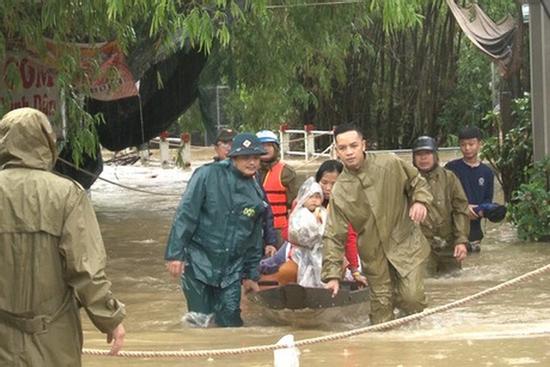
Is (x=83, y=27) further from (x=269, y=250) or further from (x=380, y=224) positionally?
(x=380, y=224)

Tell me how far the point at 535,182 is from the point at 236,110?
13.7 m

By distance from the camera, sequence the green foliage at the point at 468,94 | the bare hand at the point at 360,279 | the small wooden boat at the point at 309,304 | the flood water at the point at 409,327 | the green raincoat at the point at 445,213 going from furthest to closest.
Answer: the green foliage at the point at 468,94 < the green raincoat at the point at 445,213 < the bare hand at the point at 360,279 < the small wooden boat at the point at 309,304 < the flood water at the point at 409,327

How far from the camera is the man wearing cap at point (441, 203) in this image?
11695 millimetres

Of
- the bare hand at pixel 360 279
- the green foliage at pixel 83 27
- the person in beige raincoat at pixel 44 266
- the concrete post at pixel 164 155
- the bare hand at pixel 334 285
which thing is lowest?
the concrete post at pixel 164 155

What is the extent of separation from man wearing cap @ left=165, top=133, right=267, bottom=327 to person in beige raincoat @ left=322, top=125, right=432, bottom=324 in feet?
2.59

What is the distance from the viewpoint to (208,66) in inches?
806

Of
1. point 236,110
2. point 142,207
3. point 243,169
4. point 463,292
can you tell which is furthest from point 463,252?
point 236,110

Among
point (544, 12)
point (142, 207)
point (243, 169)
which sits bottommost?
point (142, 207)

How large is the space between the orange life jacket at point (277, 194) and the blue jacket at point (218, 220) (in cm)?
214

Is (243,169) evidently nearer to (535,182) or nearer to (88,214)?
(88,214)

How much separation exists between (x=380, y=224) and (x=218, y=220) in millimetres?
1264

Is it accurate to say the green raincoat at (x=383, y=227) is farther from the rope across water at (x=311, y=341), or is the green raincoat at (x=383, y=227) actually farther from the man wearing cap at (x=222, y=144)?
the man wearing cap at (x=222, y=144)

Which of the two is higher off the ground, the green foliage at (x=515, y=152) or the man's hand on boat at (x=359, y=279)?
the green foliage at (x=515, y=152)

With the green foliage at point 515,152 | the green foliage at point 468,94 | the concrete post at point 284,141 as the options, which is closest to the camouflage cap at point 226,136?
the green foliage at point 515,152
